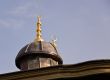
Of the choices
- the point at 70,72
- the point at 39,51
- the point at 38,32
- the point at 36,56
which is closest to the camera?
the point at 70,72

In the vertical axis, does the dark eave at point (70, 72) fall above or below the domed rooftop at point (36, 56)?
below

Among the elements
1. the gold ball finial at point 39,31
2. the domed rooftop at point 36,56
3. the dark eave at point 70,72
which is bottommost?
the dark eave at point 70,72

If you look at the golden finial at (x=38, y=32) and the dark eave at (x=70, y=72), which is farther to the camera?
the golden finial at (x=38, y=32)

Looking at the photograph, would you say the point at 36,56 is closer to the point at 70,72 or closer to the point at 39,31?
the point at 39,31

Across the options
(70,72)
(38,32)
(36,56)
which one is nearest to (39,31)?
(38,32)

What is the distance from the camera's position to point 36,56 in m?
27.6

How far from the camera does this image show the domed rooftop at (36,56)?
1076 inches

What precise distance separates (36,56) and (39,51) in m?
0.41

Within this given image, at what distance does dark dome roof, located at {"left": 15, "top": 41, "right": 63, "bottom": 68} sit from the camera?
27266mm

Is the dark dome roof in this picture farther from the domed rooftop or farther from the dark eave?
the dark eave

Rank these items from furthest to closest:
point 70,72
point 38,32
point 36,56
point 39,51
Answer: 1. point 38,32
2. point 36,56
3. point 39,51
4. point 70,72

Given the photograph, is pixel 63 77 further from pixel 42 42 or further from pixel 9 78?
pixel 42 42

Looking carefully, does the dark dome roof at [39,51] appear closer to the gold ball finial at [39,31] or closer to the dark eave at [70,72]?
the gold ball finial at [39,31]

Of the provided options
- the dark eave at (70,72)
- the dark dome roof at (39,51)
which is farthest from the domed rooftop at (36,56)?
the dark eave at (70,72)
